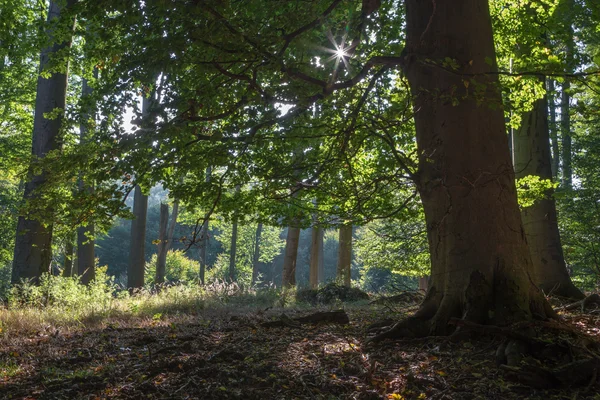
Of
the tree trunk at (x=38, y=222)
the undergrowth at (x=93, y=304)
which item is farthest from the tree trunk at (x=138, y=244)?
the tree trunk at (x=38, y=222)

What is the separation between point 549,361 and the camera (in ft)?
12.3

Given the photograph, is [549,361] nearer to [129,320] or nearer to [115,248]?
[129,320]

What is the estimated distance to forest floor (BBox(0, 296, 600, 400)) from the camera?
11.3ft

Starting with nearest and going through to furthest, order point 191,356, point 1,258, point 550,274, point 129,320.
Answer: point 191,356 < point 129,320 < point 550,274 < point 1,258

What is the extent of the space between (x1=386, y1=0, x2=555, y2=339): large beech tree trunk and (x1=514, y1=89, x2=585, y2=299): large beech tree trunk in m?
3.51

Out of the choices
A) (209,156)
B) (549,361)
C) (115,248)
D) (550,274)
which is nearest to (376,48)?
(209,156)

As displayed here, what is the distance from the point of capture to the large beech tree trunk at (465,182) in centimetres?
443

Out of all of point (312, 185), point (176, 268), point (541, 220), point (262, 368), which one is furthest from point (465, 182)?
point (176, 268)

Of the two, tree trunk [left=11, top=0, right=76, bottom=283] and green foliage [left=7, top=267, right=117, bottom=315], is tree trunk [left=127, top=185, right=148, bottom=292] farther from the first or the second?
green foliage [left=7, top=267, right=117, bottom=315]

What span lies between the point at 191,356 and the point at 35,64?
18.6 m

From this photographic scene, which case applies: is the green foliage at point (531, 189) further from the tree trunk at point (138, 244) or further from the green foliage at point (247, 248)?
the green foliage at point (247, 248)

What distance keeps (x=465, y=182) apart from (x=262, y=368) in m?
2.62

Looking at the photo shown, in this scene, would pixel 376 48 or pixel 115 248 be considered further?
pixel 115 248

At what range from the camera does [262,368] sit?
3.96 metres
